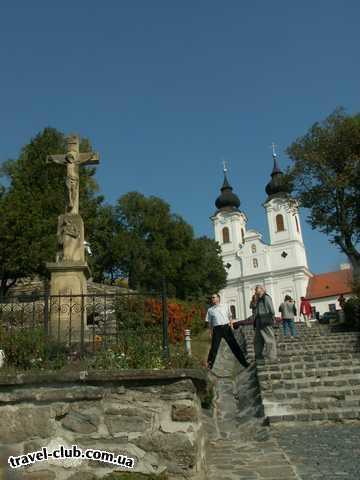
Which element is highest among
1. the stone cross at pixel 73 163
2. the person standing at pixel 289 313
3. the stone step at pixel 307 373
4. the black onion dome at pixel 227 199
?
the black onion dome at pixel 227 199

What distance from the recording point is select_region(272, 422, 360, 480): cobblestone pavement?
4.97 metres

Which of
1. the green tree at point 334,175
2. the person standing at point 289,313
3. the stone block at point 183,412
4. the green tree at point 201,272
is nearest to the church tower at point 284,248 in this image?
the green tree at point 201,272

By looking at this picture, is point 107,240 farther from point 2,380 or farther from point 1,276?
point 2,380

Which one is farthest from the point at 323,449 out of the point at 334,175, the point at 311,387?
the point at 334,175

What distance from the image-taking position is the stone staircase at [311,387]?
817 cm

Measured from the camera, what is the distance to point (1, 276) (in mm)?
24656

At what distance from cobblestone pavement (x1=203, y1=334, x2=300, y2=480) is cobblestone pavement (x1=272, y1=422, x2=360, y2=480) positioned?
159mm

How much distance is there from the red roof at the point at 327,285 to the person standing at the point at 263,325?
169 feet

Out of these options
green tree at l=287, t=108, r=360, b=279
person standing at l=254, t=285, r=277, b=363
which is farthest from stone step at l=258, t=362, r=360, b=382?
green tree at l=287, t=108, r=360, b=279

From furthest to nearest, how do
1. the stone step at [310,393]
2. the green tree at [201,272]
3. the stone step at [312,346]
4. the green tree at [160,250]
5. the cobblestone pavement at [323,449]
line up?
the green tree at [201,272] → the green tree at [160,250] → the stone step at [312,346] → the stone step at [310,393] → the cobblestone pavement at [323,449]

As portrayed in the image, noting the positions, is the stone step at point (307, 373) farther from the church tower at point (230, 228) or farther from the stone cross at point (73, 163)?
the church tower at point (230, 228)

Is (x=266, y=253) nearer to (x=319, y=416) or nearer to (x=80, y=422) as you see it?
(x=319, y=416)

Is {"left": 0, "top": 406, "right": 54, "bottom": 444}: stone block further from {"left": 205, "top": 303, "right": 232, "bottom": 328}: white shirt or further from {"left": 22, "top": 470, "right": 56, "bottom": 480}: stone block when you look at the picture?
{"left": 205, "top": 303, "right": 232, "bottom": 328}: white shirt

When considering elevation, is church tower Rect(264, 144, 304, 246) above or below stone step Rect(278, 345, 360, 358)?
above
